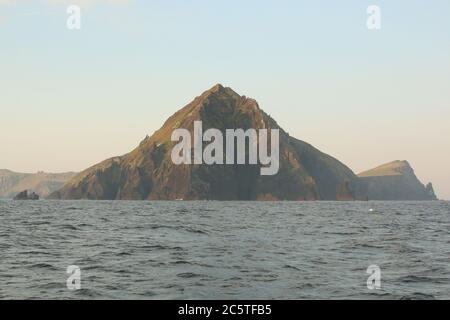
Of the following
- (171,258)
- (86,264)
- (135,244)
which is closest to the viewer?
(86,264)

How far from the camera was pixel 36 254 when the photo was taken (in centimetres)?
3588
